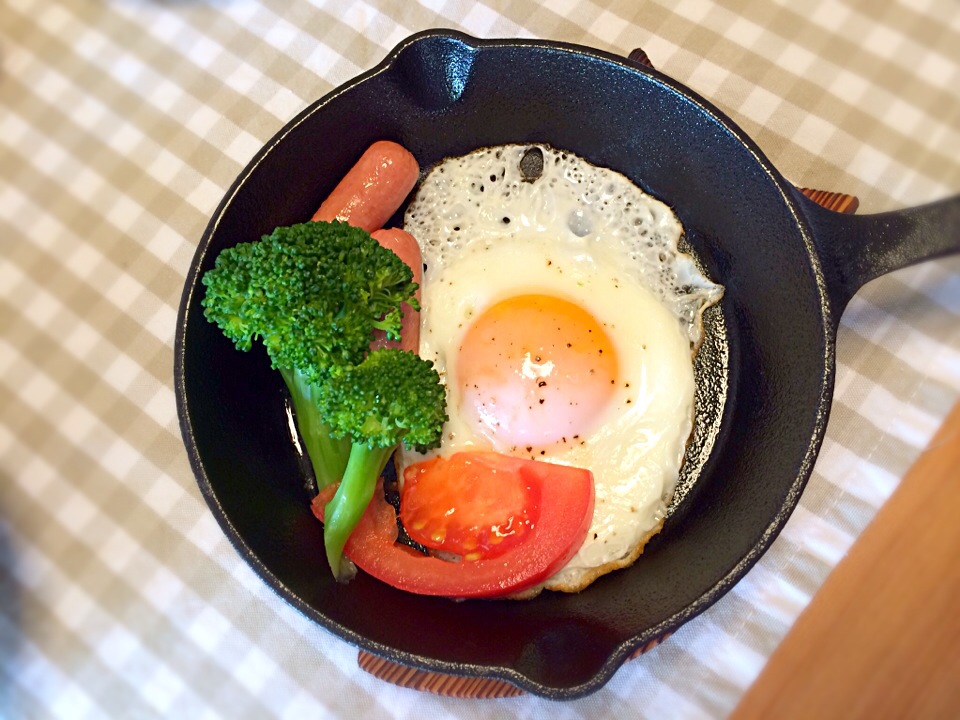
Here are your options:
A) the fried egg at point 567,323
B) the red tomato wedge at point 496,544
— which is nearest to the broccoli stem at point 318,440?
the red tomato wedge at point 496,544

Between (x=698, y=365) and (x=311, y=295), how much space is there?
0.99m

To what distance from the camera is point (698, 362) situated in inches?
68.6

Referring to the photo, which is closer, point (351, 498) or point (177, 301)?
point (351, 498)

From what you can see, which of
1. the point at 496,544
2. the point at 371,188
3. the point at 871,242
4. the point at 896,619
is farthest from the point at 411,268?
the point at 896,619

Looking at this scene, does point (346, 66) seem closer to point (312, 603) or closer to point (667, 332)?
point (667, 332)

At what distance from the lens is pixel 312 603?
1394 millimetres

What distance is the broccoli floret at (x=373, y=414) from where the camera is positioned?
1.36 m

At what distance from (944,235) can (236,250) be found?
4.70 feet

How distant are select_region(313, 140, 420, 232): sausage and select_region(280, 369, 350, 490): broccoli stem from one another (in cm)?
42

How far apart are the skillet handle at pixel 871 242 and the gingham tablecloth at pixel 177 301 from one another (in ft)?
0.21

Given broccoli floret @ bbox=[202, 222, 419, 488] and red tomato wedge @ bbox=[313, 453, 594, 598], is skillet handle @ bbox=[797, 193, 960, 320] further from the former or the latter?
broccoli floret @ bbox=[202, 222, 419, 488]

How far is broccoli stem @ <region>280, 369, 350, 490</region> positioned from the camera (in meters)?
1.57

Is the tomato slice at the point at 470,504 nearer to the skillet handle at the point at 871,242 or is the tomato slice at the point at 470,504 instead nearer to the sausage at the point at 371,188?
the sausage at the point at 371,188

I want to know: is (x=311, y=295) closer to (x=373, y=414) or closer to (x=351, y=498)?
(x=373, y=414)
